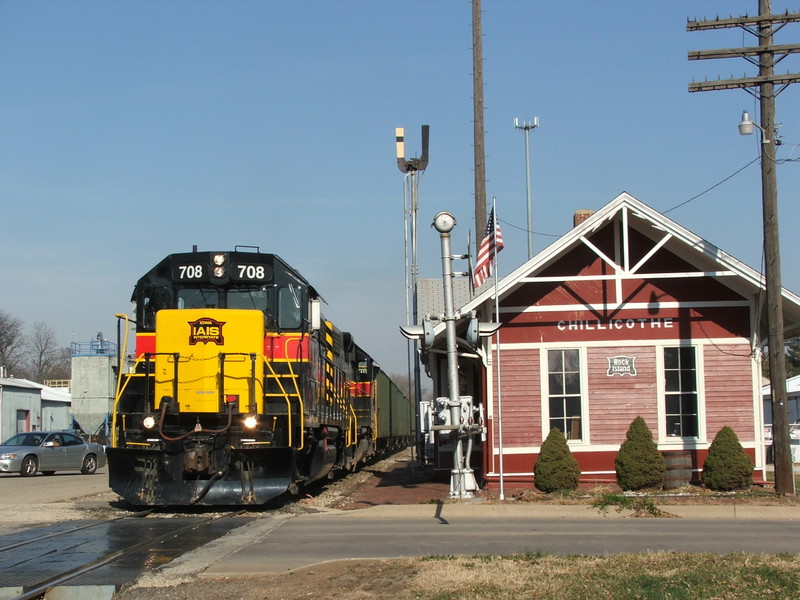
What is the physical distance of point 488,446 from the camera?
18.7 m

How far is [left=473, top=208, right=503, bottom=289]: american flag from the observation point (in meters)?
16.7

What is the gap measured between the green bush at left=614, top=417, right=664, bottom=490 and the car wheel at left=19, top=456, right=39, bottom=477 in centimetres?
1962

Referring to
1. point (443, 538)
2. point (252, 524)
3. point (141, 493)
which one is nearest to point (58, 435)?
point (141, 493)

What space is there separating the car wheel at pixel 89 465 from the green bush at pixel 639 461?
19.6 m

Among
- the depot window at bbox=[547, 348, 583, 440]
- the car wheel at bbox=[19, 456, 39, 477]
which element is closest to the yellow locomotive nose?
the depot window at bbox=[547, 348, 583, 440]

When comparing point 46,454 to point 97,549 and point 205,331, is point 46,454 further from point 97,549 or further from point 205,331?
point 97,549

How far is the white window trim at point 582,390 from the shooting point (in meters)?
18.5

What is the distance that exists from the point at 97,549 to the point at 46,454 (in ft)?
65.2

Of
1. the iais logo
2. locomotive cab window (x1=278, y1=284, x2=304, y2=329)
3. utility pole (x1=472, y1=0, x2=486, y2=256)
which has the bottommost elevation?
the iais logo

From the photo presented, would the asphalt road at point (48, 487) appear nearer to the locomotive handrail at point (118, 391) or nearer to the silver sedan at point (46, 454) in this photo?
the silver sedan at point (46, 454)

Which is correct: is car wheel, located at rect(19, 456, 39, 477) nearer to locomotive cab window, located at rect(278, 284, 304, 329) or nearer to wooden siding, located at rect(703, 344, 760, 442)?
locomotive cab window, located at rect(278, 284, 304, 329)

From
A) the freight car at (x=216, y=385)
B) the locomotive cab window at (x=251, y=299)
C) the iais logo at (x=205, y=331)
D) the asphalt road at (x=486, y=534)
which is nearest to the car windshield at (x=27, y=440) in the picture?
the freight car at (x=216, y=385)

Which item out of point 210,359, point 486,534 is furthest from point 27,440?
point 486,534

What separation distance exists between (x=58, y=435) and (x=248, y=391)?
18.0m
